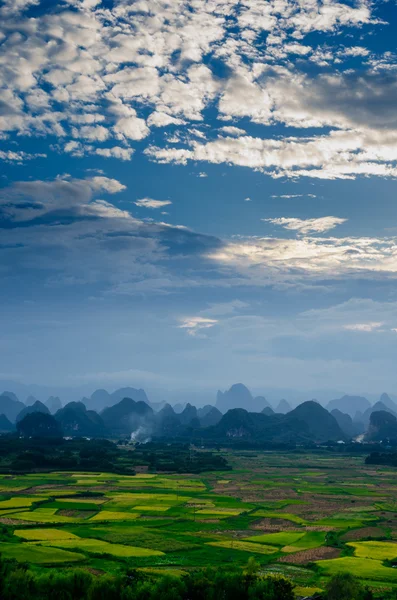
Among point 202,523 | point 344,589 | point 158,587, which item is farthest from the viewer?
point 202,523

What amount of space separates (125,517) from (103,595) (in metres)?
27.4

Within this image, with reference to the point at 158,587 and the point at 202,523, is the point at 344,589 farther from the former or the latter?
the point at 202,523

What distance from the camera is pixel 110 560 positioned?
34281 millimetres

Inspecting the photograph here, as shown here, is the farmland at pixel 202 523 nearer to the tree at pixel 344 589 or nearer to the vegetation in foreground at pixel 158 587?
the tree at pixel 344 589

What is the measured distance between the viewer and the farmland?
34344mm

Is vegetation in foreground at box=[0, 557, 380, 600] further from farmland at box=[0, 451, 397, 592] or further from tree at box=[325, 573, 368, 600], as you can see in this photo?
farmland at box=[0, 451, 397, 592]

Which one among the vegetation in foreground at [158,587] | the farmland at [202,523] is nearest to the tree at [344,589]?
the vegetation in foreground at [158,587]

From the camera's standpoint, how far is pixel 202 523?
48500 mm

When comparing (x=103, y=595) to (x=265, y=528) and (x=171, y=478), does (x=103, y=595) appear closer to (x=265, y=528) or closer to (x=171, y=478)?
(x=265, y=528)

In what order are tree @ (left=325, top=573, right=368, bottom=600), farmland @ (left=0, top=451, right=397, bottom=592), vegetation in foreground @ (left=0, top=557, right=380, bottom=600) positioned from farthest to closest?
farmland @ (left=0, top=451, right=397, bottom=592)
tree @ (left=325, top=573, right=368, bottom=600)
vegetation in foreground @ (left=0, top=557, right=380, bottom=600)

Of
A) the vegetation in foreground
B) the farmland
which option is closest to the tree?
the vegetation in foreground

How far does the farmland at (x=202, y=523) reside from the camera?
113 ft

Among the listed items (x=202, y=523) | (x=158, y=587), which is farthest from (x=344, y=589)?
(x=202, y=523)

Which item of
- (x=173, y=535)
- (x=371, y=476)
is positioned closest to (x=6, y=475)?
(x=173, y=535)
